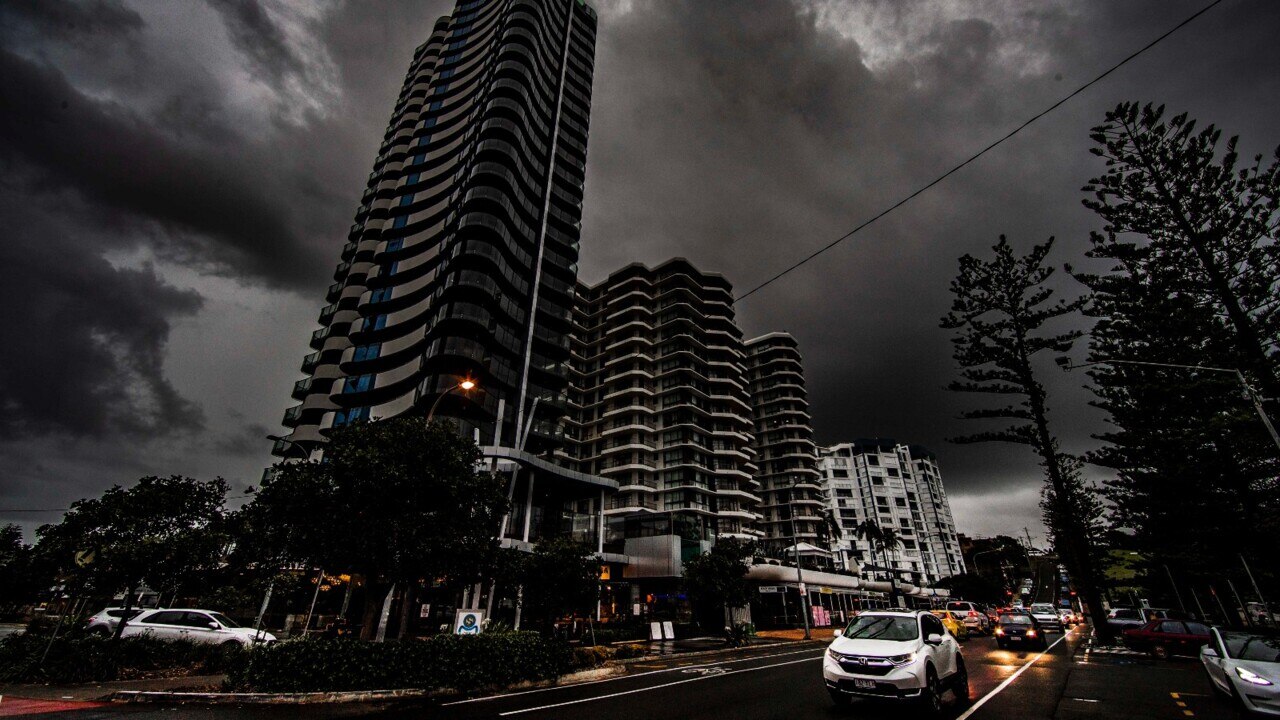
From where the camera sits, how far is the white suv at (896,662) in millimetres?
8281

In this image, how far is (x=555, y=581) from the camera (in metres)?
21.4

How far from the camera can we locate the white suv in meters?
8.28

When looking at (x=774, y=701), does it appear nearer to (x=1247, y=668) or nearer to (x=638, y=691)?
(x=638, y=691)

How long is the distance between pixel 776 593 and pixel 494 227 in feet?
148

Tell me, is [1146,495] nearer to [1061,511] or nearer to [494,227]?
[1061,511]

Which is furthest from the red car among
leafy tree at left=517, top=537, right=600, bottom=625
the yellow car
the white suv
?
leafy tree at left=517, top=537, right=600, bottom=625

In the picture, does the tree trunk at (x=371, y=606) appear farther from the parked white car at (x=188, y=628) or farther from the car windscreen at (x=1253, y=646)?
the car windscreen at (x=1253, y=646)

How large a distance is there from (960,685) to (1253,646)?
6.20 m

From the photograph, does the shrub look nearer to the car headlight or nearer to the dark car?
the dark car

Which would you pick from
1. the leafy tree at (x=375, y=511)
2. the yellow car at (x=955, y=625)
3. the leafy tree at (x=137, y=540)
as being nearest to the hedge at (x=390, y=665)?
the leafy tree at (x=375, y=511)

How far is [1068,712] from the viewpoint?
9289mm

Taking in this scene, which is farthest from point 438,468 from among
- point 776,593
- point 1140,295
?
point 776,593

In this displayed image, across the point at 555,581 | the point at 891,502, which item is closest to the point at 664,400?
the point at 555,581

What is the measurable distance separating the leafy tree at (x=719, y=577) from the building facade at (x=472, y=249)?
17.2 meters
